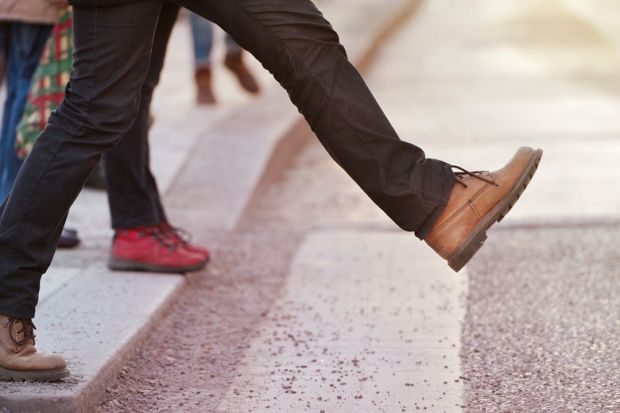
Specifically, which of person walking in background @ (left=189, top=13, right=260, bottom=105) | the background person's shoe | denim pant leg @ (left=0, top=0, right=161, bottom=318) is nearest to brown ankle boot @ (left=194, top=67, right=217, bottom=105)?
person walking in background @ (left=189, top=13, right=260, bottom=105)

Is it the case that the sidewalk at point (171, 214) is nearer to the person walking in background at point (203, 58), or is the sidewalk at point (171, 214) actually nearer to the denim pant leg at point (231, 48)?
the person walking in background at point (203, 58)

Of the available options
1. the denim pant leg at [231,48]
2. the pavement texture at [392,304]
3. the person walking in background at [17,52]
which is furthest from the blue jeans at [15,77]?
the denim pant leg at [231,48]

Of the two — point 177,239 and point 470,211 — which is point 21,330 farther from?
→ point 177,239

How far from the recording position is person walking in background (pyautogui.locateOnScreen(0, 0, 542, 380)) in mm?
2951

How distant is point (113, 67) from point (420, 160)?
79 centimetres

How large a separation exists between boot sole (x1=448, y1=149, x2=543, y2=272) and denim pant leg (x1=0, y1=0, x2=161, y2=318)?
91 cm

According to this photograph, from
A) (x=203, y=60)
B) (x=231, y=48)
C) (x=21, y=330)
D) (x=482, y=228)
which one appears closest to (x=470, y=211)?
(x=482, y=228)

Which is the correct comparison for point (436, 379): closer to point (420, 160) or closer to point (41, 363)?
point (420, 160)

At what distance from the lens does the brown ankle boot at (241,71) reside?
8.55 meters

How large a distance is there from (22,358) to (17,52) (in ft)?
5.65

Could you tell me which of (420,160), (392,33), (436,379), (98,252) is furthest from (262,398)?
(392,33)

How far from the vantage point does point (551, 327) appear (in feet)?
12.6

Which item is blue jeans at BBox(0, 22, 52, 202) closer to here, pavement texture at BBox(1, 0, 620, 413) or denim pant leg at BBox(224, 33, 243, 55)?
pavement texture at BBox(1, 0, 620, 413)

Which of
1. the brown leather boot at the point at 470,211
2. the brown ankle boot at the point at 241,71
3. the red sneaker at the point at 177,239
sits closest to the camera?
the brown leather boot at the point at 470,211
